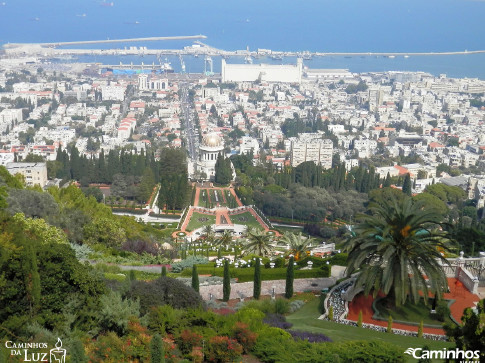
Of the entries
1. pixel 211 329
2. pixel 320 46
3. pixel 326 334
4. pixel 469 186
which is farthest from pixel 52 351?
pixel 320 46

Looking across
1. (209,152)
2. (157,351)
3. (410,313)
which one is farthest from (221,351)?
(209,152)

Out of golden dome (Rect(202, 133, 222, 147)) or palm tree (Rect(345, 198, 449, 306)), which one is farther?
golden dome (Rect(202, 133, 222, 147))

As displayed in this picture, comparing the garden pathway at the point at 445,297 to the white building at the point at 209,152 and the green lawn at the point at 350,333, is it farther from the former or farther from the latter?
the white building at the point at 209,152

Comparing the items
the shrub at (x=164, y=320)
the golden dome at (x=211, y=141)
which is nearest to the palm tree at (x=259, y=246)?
the shrub at (x=164, y=320)

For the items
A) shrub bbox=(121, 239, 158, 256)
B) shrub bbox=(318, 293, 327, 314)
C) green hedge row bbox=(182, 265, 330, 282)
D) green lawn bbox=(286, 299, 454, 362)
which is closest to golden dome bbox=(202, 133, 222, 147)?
shrub bbox=(121, 239, 158, 256)

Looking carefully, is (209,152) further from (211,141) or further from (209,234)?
(209,234)

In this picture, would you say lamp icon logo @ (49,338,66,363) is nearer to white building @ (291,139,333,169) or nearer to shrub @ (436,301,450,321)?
shrub @ (436,301,450,321)
